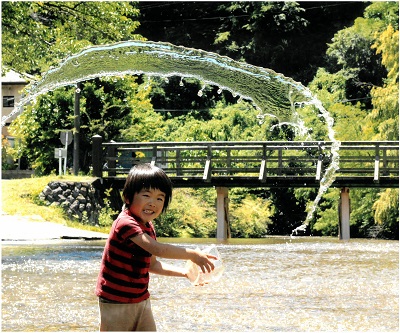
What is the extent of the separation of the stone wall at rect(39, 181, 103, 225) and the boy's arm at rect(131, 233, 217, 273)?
2549 centimetres

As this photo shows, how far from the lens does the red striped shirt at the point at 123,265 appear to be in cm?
512

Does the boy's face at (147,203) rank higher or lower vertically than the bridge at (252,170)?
lower

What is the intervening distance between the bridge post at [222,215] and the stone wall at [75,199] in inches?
149

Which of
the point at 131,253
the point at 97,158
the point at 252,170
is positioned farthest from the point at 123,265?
the point at 97,158

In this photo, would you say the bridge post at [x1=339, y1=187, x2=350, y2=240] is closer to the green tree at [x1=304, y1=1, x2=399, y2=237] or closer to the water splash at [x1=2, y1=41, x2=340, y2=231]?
the green tree at [x1=304, y1=1, x2=399, y2=237]

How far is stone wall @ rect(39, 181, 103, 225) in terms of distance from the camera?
30516mm

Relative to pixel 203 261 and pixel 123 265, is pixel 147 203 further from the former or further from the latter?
pixel 203 261

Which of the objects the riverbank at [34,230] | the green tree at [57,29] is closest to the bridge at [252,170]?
the riverbank at [34,230]

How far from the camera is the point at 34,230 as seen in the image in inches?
996

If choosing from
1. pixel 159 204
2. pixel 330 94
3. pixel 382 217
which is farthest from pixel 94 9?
pixel 330 94

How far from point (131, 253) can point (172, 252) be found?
0.24m

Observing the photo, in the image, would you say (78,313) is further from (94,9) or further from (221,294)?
(94,9)

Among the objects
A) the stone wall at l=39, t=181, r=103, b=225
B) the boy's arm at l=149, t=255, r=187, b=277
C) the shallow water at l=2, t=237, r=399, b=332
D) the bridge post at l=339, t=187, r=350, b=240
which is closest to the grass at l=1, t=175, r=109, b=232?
the stone wall at l=39, t=181, r=103, b=225

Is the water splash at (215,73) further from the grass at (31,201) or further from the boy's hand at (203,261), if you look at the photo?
the grass at (31,201)
